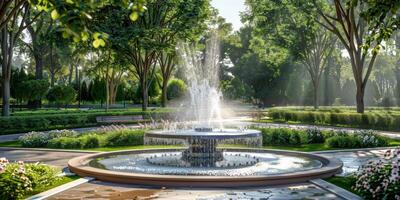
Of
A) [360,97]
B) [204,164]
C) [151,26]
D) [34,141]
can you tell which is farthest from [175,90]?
[204,164]

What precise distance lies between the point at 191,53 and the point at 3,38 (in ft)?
64.8

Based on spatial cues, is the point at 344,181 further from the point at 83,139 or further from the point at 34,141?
the point at 34,141

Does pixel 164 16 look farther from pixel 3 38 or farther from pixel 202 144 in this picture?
pixel 202 144

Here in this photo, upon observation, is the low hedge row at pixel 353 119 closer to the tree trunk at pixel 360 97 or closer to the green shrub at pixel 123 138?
the tree trunk at pixel 360 97

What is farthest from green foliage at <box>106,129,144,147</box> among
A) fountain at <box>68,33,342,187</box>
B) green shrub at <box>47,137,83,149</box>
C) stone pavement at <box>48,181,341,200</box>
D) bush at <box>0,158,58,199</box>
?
stone pavement at <box>48,181,341,200</box>

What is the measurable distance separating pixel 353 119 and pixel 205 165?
19.3 m

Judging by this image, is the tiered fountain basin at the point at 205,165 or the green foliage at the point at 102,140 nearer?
the tiered fountain basin at the point at 205,165

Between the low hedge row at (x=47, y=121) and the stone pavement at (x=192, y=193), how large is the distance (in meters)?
15.8

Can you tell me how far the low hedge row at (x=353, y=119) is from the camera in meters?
27.3

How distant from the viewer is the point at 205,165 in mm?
12711

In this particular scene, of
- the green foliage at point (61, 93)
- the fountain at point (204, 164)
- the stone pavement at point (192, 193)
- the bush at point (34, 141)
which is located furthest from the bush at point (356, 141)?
the green foliage at point (61, 93)

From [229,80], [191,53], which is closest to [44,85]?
[191,53]

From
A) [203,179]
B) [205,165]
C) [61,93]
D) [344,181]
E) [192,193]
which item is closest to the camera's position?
[192,193]

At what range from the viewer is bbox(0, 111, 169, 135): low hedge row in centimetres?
2336
